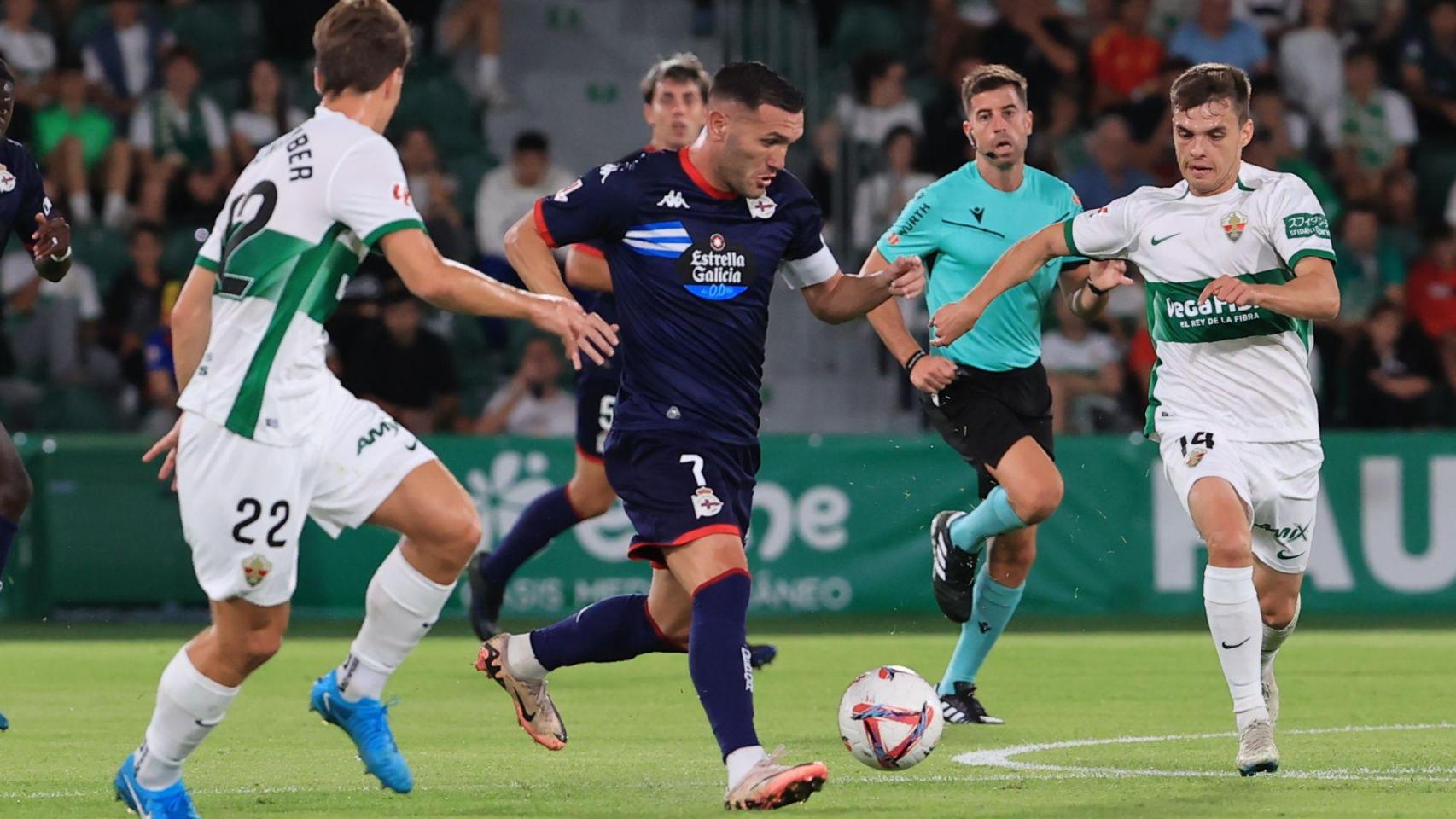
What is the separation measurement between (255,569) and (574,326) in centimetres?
106

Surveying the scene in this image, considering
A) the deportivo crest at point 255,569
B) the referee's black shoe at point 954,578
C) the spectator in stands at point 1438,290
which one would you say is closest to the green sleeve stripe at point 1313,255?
the referee's black shoe at point 954,578

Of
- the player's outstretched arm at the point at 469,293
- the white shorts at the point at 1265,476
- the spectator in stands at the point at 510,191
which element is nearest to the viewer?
the player's outstretched arm at the point at 469,293

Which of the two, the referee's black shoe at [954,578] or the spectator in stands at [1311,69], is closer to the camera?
the referee's black shoe at [954,578]

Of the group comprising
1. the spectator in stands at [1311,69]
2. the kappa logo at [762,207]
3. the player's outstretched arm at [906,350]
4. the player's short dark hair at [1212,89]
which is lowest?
the player's outstretched arm at [906,350]

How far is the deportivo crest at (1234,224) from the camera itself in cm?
721

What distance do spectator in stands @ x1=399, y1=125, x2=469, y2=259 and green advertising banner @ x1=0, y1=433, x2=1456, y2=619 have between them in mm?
2214

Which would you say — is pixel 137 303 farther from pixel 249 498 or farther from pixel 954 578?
pixel 249 498

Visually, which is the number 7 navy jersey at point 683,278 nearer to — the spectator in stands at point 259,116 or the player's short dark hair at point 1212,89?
the player's short dark hair at point 1212,89

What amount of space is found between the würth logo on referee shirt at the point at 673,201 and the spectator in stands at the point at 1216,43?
40.1 feet

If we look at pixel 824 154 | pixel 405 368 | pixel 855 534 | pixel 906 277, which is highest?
pixel 824 154

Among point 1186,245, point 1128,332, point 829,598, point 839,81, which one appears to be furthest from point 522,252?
point 839,81

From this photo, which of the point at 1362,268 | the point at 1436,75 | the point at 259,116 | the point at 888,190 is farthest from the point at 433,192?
the point at 1436,75

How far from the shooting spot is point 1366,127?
17922 millimetres

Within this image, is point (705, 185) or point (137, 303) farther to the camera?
point (137, 303)
